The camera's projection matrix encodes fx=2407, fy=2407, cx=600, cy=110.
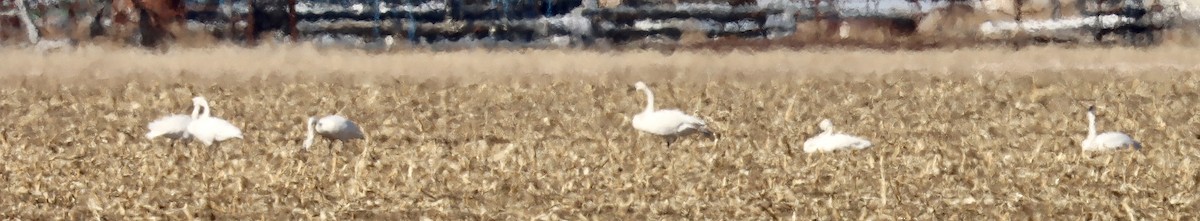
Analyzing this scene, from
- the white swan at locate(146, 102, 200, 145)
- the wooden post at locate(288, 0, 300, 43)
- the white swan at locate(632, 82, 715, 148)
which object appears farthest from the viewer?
the wooden post at locate(288, 0, 300, 43)

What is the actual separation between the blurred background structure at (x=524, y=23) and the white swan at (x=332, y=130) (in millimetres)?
12412

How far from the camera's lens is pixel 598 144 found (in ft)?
33.5

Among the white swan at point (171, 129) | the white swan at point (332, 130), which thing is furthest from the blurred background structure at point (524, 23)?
the white swan at point (332, 130)

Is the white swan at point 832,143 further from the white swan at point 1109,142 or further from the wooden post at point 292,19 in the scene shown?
the wooden post at point 292,19

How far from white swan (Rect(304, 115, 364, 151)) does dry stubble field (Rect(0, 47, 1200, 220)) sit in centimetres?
7

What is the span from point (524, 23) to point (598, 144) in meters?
12.9

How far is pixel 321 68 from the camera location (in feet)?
59.6

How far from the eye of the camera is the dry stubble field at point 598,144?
7.78 metres

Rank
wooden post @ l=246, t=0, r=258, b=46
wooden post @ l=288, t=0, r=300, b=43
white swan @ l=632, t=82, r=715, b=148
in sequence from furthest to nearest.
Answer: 1. wooden post @ l=288, t=0, r=300, b=43
2. wooden post @ l=246, t=0, r=258, b=46
3. white swan @ l=632, t=82, r=715, b=148

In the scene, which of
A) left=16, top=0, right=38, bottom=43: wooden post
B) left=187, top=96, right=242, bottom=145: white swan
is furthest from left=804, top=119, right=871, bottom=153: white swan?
left=16, top=0, right=38, bottom=43: wooden post

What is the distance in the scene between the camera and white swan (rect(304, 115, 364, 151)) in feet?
32.4

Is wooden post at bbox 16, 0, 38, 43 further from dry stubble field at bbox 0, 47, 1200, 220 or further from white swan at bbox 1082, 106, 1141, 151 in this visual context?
white swan at bbox 1082, 106, 1141, 151

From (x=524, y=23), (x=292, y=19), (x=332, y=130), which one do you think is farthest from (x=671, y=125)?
(x=292, y=19)

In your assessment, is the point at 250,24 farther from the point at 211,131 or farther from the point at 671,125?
the point at 211,131
